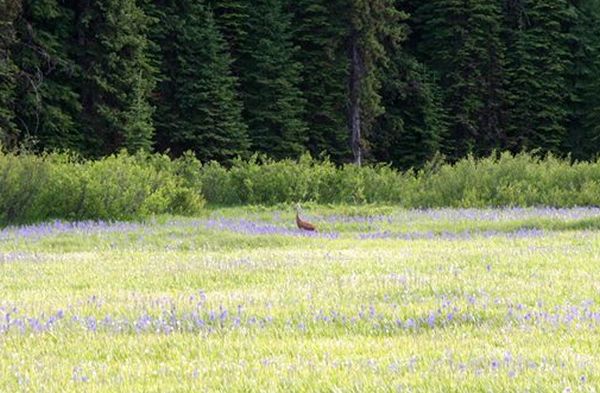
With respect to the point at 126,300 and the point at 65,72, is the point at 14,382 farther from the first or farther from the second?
the point at 65,72

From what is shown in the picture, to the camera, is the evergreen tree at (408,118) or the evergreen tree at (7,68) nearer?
the evergreen tree at (7,68)

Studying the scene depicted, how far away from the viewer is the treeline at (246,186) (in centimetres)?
2062

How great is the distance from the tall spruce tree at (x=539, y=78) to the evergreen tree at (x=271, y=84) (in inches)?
542

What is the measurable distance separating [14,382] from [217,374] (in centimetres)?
137

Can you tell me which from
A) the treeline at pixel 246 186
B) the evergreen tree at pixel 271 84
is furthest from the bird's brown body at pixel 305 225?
the evergreen tree at pixel 271 84

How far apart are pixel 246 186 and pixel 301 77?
60.9 ft

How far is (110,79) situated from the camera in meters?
34.7

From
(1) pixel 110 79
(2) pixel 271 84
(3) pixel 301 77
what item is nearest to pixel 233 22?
(2) pixel 271 84

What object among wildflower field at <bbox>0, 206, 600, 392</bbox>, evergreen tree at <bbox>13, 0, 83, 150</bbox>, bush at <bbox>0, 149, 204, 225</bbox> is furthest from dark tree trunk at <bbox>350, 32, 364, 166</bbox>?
wildflower field at <bbox>0, 206, 600, 392</bbox>

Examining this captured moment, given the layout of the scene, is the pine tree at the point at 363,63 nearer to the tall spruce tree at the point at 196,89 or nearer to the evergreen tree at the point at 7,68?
the tall spruce tree at the point at 196,89

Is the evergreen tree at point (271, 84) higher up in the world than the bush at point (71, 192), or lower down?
higher up

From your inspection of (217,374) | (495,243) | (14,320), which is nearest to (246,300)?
(14,320)

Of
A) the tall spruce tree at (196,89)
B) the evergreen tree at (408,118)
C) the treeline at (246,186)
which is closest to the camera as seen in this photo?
the treeline at (246,186)

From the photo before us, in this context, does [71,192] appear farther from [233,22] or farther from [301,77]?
[233,22]
